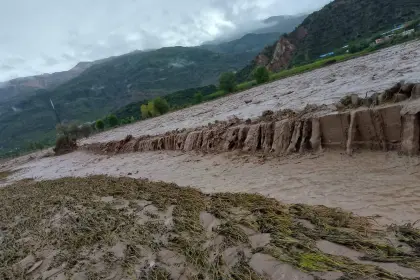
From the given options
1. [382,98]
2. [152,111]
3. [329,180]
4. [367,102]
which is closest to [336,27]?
[152,111]

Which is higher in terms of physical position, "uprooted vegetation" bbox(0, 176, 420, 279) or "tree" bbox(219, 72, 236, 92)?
"tree" bbox(219, 72, 236, 92)

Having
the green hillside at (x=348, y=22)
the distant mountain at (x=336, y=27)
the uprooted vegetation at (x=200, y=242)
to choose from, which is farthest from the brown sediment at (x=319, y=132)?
the green hillside at (x=348, y=22)

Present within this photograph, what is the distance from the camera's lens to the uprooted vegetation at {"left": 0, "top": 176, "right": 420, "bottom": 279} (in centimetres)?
363

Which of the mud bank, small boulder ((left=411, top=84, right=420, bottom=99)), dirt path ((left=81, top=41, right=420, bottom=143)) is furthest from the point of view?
dirt path ((left=81, top=41, right=420, bottom=143))

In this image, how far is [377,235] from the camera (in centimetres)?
399

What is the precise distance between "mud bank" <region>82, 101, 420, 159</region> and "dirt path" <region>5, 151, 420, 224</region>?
0.32 meters

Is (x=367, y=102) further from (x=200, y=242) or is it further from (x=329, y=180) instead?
(x=200, y=242)

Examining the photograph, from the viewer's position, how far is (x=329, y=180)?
6301 mm

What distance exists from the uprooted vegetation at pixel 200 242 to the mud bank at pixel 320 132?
2.55 meters

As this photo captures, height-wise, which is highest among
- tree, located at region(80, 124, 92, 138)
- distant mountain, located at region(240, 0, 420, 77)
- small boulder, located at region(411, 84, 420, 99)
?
distant mountain, located at region(240, 0, 420, 77)

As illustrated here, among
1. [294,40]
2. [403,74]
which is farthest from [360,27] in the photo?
[403,74]

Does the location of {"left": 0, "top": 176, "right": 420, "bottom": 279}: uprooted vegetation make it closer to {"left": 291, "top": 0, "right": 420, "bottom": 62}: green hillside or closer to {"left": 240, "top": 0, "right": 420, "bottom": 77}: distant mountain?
{"left": 240, "top": 0, "right": 420, "bottom": 77}: distant mountain

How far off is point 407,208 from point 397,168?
60.0 inches

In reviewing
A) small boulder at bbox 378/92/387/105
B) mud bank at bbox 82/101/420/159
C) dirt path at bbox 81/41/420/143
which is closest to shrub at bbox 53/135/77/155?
dirt path at bbox 81/41/420/143
